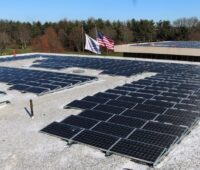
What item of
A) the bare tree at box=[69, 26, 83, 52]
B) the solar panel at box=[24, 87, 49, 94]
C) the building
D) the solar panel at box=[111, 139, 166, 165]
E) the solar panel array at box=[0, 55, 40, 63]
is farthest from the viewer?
the bare tree at box=[69, 26, 83, 52]

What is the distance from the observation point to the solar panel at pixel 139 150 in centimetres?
1210

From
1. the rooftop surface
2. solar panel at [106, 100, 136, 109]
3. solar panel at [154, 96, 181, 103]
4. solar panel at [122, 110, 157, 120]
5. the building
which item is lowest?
the rooftop surface

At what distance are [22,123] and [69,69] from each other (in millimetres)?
18696

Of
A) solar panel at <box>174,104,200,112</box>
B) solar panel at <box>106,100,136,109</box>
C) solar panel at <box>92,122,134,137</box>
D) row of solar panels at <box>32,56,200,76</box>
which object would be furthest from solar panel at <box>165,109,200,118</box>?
row of solar panels at <box>32,56,200,76</box>

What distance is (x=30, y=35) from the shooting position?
4434 inches

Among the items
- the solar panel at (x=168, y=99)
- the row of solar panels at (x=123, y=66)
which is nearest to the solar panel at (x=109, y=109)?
the solar panel at (x=168, y=99)

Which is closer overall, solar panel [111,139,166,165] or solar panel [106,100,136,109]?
solar panel [111,139,166,165]

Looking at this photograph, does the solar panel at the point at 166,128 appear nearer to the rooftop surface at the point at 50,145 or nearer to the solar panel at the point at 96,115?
the rooftop surface at the point at 50,145

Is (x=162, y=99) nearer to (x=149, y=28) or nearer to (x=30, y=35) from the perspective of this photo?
(x=149, y=28)

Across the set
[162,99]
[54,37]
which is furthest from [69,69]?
[54,37]

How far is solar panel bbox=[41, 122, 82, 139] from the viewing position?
14.6 m

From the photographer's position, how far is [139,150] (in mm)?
12641

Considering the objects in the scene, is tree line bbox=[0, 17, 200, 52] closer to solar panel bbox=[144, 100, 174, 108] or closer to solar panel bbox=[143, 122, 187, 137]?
solar panel bbox=[144, 100, 174, 108]

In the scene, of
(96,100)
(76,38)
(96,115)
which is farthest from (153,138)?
(76,38)
